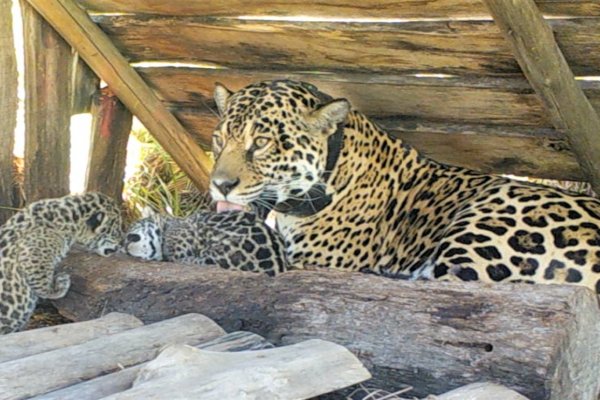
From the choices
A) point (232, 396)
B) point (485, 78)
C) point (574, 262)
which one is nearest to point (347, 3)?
point (485, 78)

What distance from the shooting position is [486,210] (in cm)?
657

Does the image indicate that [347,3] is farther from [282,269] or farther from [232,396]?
[232,396]

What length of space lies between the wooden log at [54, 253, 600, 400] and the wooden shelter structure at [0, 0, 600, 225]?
1.56 m

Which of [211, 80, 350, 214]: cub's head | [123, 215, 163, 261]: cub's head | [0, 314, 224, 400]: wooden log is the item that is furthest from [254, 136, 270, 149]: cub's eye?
[0, 314, 224, 400]: wooden log

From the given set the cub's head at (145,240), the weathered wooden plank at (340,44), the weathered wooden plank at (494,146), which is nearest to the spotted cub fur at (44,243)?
the cub's head at (145,240)

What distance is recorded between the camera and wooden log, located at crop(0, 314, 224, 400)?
4906mm

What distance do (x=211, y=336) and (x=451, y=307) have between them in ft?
4.07

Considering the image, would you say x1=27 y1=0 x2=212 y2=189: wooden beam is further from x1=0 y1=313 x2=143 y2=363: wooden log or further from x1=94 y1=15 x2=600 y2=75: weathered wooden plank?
x1=0 y1=313 x2=143 y2=363: wooden log

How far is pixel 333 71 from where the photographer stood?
761 cm

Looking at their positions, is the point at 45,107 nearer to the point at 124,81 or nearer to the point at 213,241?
the point at 124,81

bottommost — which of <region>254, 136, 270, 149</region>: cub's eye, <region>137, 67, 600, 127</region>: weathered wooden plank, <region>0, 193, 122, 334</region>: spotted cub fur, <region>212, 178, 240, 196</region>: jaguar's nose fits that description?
<region>0, 193, 122, 334</region>: spotted cub fur

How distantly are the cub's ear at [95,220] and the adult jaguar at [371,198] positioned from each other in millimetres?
954

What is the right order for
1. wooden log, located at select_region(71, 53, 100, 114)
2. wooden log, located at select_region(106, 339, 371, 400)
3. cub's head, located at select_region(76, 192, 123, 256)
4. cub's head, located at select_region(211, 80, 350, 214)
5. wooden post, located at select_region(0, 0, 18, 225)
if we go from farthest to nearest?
wooden log, located at select_region(71, 53, 100, 114), wooden post, located at select_region(0, 0, 18, 225), cub's head, located at select_region(76, 192, 123, 256), cub's head, located at select_region(211, 80, 350, 214), wooden log, located at select_region(106, 339, 371, 400)

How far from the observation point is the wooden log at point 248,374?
4512 millimetres
